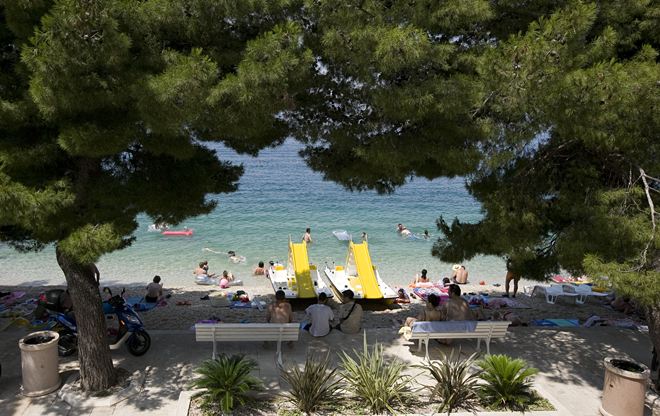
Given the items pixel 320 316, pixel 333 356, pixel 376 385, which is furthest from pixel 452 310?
pixel 376 385

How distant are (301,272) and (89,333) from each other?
729 cm

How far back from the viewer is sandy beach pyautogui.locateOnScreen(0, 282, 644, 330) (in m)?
10.5

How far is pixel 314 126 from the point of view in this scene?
6.50 meters

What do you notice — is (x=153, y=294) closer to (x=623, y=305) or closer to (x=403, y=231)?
(x=623, y=305)

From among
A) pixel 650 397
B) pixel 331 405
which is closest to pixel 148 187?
pixel 331 405

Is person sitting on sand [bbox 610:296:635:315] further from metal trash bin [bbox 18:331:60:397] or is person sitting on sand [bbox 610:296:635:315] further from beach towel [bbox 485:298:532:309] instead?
metal trash bin [bbox 18:331:60:397]

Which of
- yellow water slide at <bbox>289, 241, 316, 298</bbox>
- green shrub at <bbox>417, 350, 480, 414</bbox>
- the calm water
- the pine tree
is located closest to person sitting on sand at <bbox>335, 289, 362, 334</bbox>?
green shrub at <bbox>417, 350, 480, 414</bbox>

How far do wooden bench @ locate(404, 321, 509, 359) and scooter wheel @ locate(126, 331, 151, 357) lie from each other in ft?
13.7

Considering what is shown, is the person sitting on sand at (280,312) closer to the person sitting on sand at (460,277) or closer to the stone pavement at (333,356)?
the stone pavement at (333,356)

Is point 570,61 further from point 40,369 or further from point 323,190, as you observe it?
point 323,190

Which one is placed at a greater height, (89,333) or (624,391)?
(89,333)

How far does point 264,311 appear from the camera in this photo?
1137 centimetres

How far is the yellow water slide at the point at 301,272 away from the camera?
1227 cm

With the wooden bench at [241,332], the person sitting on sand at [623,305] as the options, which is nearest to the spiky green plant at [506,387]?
the wooden bench at [241,332]
